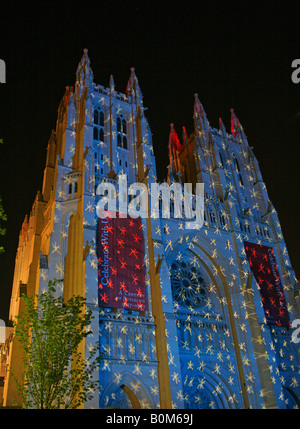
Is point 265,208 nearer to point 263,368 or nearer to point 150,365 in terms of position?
point 263,368

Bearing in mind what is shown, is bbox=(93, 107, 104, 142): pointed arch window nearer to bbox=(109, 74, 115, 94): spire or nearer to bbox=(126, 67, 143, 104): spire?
bbox=(109, 74, 115, 94): spire

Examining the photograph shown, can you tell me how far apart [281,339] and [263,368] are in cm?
405

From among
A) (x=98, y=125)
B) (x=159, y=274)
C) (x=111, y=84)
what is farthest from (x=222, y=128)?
(x=159, y=274)

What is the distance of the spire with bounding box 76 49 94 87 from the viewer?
3722 cm

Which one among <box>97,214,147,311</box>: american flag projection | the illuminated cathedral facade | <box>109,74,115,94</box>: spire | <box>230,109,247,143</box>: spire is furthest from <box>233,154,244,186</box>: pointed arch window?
<box>97,214,147,311</box>: american flag projection

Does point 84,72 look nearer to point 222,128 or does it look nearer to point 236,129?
point 222,128

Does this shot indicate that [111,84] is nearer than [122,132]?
No

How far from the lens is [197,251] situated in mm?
33188

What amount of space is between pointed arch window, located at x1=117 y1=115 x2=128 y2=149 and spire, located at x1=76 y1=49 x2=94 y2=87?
4.54 m

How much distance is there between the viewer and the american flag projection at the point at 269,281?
32.1m

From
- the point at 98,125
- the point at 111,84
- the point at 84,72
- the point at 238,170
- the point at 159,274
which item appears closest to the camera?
the point at 159,274

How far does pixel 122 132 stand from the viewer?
1459 inches

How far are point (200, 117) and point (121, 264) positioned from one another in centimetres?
2297
